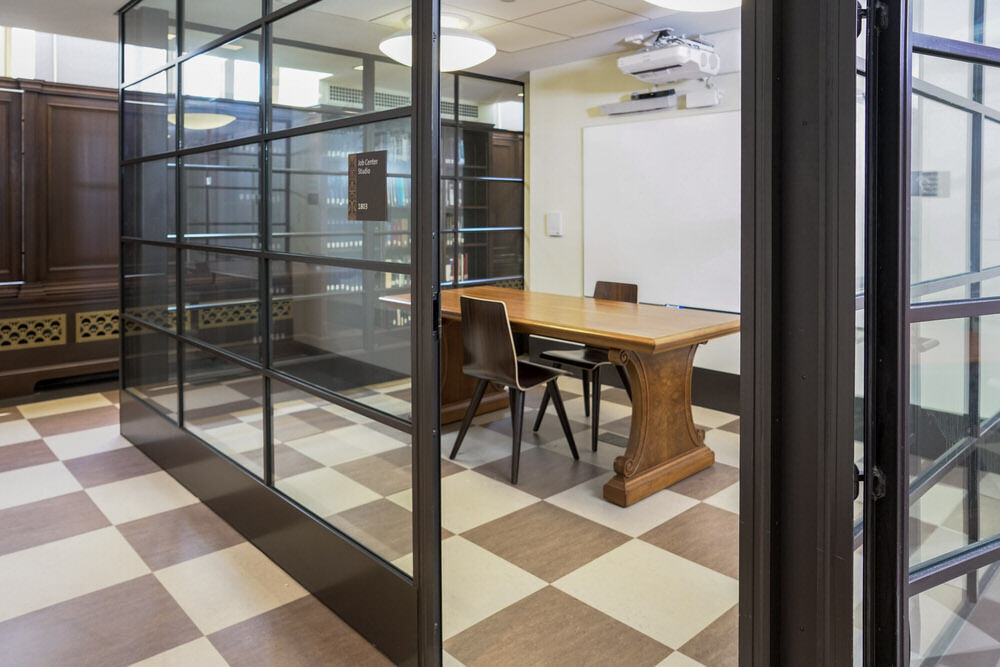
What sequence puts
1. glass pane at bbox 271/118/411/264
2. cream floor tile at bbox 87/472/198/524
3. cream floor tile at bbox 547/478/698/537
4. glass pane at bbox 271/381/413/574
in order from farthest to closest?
cream floor tile at bbox 87/472/198/524
cream floor tile at bbox 547/478/698/537
glass pane at bbox 271/381/413/574
glass pane at bbox 271/118/411/264

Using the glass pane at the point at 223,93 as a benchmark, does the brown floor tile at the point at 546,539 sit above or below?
below

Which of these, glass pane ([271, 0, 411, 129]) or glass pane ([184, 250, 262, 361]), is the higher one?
glass pane ([271, 0, 411, 129])

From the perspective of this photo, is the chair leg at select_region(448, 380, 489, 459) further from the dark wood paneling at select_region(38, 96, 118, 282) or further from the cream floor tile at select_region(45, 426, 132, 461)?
the dark wood paneling at select_region(38, 96, 118, 282)

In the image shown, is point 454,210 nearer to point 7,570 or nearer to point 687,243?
point 687,243

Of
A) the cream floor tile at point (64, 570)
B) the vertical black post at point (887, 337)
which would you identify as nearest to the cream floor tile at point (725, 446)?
the vertical black post at point (887, 337)

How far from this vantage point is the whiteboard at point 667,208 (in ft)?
15.3

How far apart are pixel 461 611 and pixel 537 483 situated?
1160 mm

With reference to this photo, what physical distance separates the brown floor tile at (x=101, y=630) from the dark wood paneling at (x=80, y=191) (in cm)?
336

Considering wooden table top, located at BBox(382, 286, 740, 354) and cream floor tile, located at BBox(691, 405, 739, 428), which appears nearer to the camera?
wooden table top, located at BBox(382, 286, 740, 354)

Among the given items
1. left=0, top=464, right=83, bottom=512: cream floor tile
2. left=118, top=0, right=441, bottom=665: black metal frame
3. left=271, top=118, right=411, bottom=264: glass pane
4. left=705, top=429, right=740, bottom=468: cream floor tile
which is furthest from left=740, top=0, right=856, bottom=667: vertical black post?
left=0, top=464, right=83, bottom=512: cream floor tile

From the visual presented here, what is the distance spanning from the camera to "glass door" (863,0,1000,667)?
119 cm

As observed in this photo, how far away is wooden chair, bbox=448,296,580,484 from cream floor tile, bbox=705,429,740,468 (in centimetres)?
82

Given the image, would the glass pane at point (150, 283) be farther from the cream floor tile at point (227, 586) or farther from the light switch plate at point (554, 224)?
the light switch plate at point (554, 224)

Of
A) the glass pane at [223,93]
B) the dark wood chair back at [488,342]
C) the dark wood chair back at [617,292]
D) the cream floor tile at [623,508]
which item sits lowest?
the cream floor tile at [623,508]
